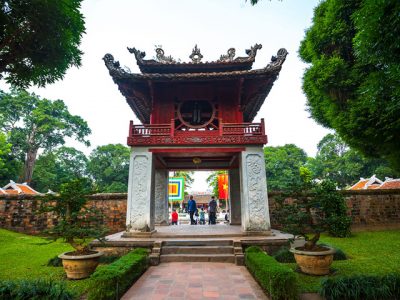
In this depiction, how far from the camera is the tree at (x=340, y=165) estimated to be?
27688 mm

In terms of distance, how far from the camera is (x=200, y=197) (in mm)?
37562

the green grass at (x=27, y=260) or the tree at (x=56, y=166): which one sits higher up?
the tree at (x=56, y=166)

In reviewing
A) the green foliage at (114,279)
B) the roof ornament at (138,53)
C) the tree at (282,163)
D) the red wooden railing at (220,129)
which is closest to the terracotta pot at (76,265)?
the green foliage at (114,279)

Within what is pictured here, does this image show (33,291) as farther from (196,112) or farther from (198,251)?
(196,112)

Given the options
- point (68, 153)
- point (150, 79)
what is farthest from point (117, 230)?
point (68, 153)

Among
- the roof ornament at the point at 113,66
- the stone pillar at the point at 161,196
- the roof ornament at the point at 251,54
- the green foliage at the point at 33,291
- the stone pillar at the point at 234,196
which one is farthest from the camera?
the stone pillar at the point at 234,196

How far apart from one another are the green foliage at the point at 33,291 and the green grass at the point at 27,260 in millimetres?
716

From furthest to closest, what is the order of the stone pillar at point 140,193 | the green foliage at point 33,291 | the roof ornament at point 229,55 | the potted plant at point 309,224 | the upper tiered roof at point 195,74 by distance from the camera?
the roof ornament at point 229,55 → the upper tiered roof at point 195,74 → the stone pillar at point 140,193 → the potted plant at point 309,224 → the green foliage at point 33,291

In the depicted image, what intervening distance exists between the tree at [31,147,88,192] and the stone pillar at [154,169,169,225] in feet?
56.8

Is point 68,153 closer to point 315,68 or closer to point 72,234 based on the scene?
point 72,234

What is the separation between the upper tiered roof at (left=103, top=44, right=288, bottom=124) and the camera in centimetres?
840

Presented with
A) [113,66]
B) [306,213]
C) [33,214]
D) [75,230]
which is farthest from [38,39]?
[33,214]

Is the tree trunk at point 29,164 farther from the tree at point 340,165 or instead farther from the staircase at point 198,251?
the tree at point 340,165

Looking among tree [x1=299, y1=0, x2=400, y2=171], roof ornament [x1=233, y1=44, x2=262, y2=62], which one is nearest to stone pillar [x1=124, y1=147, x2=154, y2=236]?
roof ornament [x1=233, y1=44, x2=262, y2=62]
